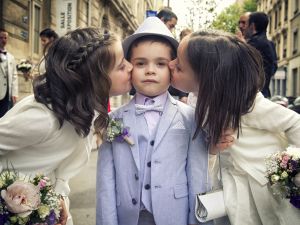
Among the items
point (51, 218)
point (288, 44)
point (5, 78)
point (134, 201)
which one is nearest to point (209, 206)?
point (134, 201)

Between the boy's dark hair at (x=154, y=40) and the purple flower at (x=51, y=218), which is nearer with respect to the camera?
the purple flower at (x=51, y=218)

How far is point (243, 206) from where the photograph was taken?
2094mm

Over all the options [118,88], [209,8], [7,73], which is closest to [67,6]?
[7,73]

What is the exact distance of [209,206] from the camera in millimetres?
2020

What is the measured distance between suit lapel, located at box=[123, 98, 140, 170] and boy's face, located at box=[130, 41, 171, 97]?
0.37 feet

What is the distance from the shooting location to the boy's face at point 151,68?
Answer: 2.17 meters

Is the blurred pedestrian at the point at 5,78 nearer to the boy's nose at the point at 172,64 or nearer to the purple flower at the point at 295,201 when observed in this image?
the boy's nose at the point at 172,64

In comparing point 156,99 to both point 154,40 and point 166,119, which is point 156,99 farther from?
point 154,40

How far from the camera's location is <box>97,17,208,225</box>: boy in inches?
82.4

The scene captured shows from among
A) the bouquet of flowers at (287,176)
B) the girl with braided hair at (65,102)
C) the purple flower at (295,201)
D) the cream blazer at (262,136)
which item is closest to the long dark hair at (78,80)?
the girl with braided hair at (65,102)

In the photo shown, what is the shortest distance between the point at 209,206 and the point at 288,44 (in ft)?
109

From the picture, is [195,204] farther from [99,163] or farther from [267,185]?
[99,163]

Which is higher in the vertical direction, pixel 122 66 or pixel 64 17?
pixel 64 17

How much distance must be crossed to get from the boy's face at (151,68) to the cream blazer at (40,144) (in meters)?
0.45
